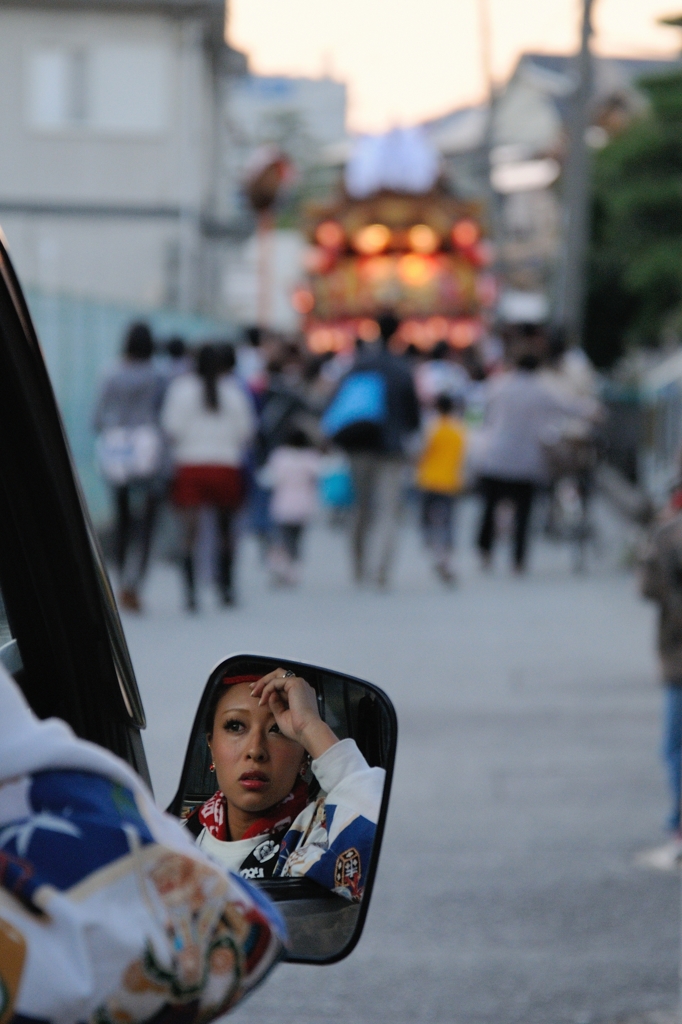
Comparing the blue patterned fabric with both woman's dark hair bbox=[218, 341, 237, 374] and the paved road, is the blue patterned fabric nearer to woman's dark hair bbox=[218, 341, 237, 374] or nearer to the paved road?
the paved road

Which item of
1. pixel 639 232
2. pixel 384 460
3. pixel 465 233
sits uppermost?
pixel 639 232

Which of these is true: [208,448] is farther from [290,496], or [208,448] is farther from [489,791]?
[489,791]

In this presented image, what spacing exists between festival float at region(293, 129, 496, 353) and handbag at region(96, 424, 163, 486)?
109ft

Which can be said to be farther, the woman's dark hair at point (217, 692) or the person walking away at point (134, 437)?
the person walking away at point (134, 437)

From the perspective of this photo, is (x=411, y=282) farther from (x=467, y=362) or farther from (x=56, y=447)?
(x=56, y=447)

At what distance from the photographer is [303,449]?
1245 cm

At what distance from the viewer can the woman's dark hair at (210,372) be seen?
10133 millimetres

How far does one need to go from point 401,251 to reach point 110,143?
19.1 meters

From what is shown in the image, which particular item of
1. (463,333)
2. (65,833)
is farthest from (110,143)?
(65,833)

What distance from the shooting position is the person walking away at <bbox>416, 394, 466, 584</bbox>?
41.5 ft

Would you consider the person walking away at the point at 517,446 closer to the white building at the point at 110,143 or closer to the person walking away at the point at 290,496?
the person walking away at the point at 290,496

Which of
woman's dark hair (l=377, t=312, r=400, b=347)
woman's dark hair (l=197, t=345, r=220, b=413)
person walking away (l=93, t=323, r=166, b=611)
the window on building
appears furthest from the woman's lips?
the window on building

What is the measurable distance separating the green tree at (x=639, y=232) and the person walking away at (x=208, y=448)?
24596mm

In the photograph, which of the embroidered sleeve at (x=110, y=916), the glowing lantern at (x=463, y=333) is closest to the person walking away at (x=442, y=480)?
the embroidered sleeve at (x=110, y=916)
